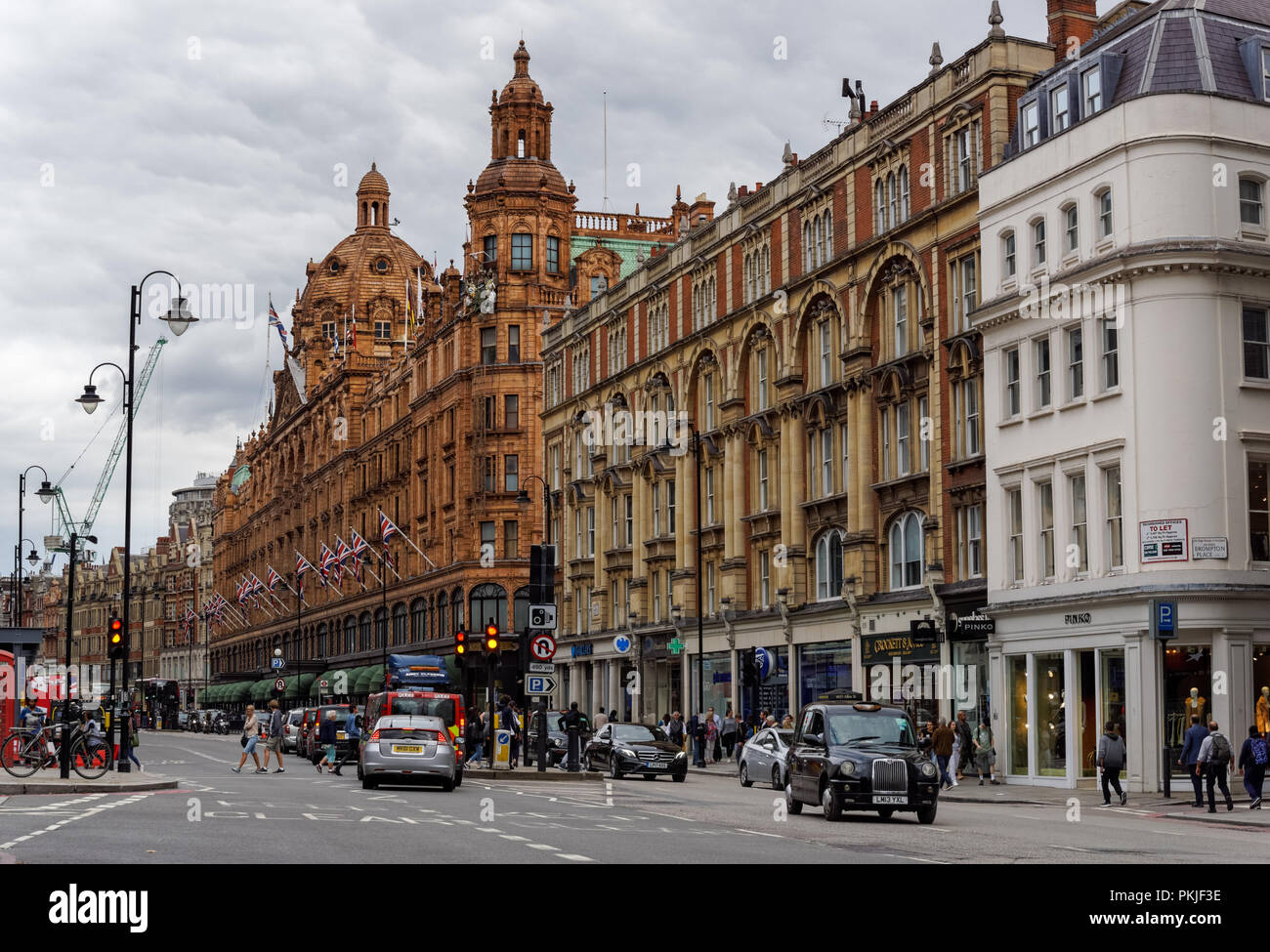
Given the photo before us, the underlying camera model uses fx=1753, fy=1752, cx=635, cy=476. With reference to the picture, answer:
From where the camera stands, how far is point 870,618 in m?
49.0

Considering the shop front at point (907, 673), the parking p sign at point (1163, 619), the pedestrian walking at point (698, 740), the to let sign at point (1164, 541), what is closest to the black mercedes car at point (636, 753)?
the shop front at point (907, 673)

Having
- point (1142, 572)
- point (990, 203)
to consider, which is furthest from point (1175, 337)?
point (990, 203)

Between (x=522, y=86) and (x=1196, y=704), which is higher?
(x=522, y=86)

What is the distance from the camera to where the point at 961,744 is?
40.7 m

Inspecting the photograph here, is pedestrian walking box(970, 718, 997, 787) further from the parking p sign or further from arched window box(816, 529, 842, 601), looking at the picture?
arched window box(816, 529, 842, 601)

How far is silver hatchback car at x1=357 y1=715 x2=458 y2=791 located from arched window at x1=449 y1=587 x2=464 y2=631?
2135 inches

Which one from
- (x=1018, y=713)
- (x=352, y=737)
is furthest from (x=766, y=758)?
(x=352, y=737)

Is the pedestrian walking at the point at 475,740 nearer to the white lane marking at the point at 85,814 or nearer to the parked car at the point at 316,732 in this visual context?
the parked car at the point at 316,732

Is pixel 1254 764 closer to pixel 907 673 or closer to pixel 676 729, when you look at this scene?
pixel 907 673

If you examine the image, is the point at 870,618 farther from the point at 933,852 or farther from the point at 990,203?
the point at 933,852

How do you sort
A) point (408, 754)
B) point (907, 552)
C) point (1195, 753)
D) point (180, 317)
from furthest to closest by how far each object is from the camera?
point (907, 552)
point (180, 317)
point (408, 754)
point (1195, 753)

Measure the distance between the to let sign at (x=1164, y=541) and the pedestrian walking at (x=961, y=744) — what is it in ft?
21.6

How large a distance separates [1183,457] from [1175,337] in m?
2.53

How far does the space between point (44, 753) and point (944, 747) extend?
799 inches
